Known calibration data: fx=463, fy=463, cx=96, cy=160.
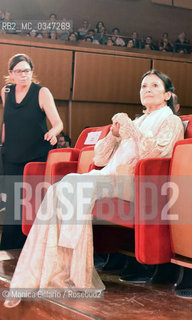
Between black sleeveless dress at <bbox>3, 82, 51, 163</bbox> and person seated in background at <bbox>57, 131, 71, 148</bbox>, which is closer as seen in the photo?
black sleeveless dress at <bbox>3, 82, 51, 163</bbox>

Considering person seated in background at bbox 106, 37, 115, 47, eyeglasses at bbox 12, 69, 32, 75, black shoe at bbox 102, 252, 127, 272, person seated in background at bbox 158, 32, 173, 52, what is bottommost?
black shoe at bbox 102, 252, 127, 272

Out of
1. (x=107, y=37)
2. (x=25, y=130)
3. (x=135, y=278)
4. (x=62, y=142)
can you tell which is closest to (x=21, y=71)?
(x=25, y=130)

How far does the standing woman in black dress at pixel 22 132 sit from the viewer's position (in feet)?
9.18

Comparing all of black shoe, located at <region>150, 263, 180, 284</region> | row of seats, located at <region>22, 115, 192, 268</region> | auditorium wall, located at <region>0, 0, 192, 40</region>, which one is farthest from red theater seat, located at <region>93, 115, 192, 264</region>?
auditorium wall, located at <region>0, 0, 192, 40</region>

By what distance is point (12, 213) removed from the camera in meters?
2.82

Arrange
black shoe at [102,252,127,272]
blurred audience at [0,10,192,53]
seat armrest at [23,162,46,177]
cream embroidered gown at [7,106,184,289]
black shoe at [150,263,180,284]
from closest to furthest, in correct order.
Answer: cream embroidered gown at [7,106,184,289], black shoe at [150,263,180,284], black shoe at [102,252,127,272], seat armrest at [23,162,46,177], blurred audience at [0,10,192,53]

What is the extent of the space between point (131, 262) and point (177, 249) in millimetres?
424

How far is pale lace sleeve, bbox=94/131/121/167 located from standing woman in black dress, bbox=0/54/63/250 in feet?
2.43

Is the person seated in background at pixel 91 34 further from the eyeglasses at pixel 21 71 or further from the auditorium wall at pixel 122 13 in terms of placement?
the eyeglasses at pixel 21 71

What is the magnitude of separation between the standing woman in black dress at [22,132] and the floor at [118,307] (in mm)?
981

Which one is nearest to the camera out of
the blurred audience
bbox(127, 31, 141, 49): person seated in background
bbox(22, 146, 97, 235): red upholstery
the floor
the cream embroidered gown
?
the floor

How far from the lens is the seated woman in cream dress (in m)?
1.75

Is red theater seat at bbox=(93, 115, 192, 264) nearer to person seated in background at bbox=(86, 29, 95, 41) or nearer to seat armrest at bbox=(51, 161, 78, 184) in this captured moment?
seat armrest at bbox=(51, 161, 78, 184)

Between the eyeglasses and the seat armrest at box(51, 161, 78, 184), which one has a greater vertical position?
the eyeglasses
